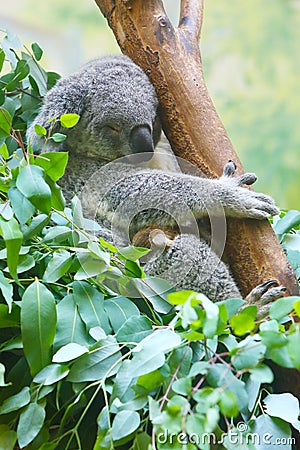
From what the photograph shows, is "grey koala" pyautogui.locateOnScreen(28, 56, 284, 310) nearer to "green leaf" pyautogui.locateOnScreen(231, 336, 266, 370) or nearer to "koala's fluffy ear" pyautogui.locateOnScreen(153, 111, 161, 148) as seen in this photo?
"koala's fluffy ear" pyautogui.locateOnScreen(153, 111, 161, 148)

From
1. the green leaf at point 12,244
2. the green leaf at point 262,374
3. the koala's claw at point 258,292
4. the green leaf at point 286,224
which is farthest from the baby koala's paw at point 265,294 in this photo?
the green leaf at point 12,244

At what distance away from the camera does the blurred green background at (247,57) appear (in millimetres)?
3305

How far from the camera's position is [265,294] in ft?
4.82

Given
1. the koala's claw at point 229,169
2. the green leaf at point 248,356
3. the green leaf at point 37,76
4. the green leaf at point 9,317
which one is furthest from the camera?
the green leaf at point 37,76

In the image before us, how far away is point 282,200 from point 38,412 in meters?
2.45

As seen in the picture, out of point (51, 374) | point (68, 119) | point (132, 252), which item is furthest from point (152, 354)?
point (68, 119)

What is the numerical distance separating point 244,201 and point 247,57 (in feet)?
6.83

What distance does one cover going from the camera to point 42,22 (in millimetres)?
3309

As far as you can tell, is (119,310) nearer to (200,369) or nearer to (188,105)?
(200,369)

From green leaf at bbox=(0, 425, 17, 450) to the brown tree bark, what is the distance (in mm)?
746

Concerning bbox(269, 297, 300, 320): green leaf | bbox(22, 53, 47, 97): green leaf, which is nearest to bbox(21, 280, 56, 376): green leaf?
bbox(269, 297, 300, 320): green leaf

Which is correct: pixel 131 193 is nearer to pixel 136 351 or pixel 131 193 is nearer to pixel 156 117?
pixel 156 117

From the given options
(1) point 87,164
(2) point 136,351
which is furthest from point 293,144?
(2) point 136,351

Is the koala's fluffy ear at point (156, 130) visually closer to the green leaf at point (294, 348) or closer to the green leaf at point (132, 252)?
the green leaf at point (132, 252)
